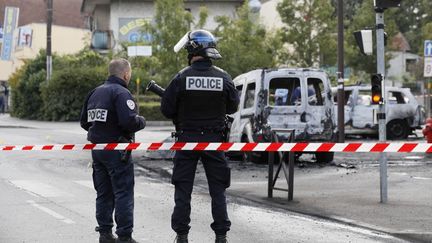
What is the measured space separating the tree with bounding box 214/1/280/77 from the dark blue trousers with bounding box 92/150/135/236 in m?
28.2

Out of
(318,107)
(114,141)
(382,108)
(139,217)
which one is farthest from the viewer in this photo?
(318,107)

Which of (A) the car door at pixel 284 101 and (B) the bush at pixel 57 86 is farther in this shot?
(B) the bush at pixel 57 86

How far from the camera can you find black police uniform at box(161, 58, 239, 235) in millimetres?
7059

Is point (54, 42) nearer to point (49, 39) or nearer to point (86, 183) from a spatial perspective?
point (49, 39)

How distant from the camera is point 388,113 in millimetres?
24688

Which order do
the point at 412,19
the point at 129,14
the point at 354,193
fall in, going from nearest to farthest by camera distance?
the point at 354,193 → the point at 129,14 → the point at 412,19

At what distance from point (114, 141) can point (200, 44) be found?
1299 mm

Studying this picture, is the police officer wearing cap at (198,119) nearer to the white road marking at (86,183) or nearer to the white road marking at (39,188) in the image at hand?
the white road marking at (39,188)

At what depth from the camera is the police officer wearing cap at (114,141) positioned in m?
7.49

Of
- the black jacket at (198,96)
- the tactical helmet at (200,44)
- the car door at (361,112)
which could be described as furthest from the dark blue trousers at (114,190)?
the car door at (361,112)

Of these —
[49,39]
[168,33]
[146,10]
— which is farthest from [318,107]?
[146,10]

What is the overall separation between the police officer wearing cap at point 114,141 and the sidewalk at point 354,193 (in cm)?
306

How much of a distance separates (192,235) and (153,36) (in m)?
31.3

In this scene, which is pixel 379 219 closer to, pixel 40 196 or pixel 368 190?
pixel 368 190
